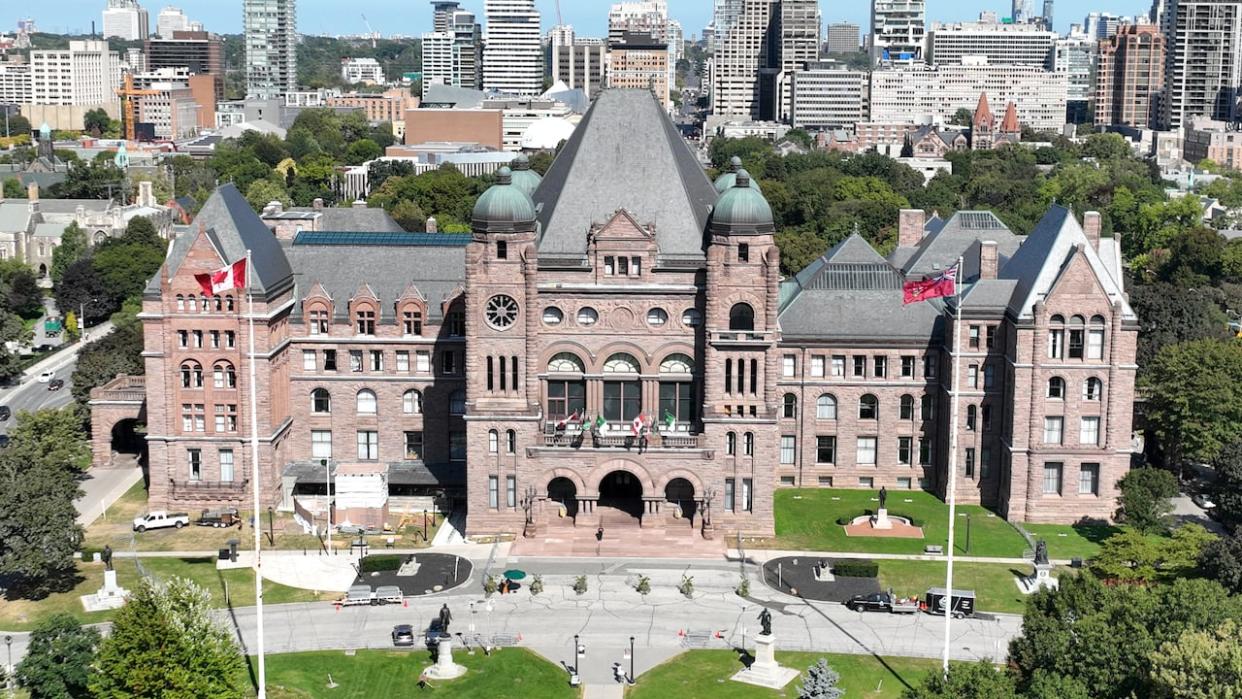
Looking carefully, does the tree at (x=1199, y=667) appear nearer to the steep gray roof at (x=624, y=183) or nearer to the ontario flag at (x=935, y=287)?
the ontario flag at (x=935, y=287)

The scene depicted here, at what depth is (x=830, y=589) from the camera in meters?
98.4

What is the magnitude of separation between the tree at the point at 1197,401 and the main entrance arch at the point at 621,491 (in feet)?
133

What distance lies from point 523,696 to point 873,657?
1983cm

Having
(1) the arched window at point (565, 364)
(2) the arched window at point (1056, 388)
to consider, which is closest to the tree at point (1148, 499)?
(2) the arched window at point (1056, 388)

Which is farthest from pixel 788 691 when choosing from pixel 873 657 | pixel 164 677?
pixel 164 677

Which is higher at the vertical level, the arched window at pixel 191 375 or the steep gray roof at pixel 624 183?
the steep gray roof at pixel 624 183

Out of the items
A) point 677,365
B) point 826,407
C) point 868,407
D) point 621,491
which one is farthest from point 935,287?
point 621,491

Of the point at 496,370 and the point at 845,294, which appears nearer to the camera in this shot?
the point at 496,370

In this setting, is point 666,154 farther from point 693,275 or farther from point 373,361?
point 373,361

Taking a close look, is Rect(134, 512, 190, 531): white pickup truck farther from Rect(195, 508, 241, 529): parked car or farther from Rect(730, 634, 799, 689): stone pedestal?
Rect(730, 634, 799, 689): stone pedestal

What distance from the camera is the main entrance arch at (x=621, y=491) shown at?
113m

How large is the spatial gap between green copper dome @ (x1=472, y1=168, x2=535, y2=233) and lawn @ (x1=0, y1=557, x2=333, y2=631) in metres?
27.0

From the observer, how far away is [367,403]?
119 m

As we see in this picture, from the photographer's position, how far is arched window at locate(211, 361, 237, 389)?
373ft
